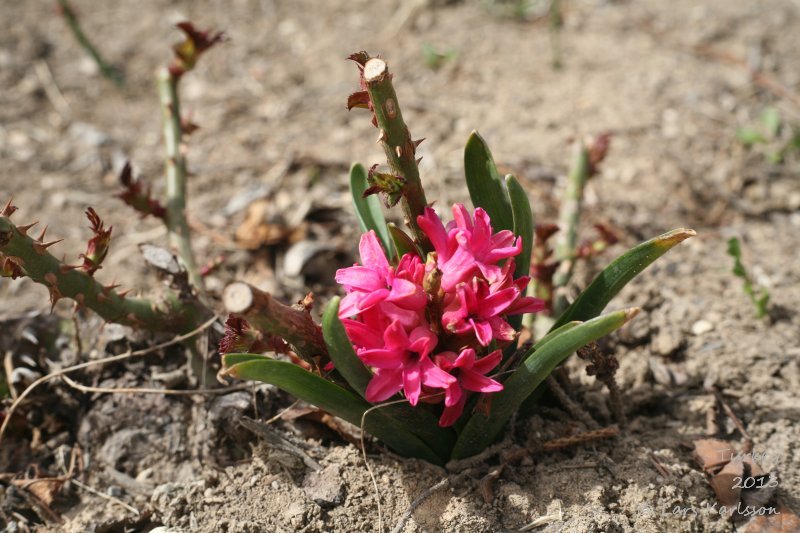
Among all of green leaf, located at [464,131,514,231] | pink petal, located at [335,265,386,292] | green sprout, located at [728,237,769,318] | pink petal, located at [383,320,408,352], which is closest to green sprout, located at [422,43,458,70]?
green sprout, located at [728,237,769,318]

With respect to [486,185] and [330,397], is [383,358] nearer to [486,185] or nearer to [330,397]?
[330,397]

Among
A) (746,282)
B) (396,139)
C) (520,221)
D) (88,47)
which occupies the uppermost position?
(88,47)

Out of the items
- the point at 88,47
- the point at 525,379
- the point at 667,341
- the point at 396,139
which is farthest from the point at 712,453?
the point at 88,47

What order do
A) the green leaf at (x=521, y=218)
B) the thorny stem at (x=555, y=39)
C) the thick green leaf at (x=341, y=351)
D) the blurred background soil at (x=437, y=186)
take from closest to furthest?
1. the thick green leaf at (x=341, y=351)
2. the green leaf at (x=521, y=218)
3. the blurred background soil at (x=437, y=186)
4. the thorny stem at (x=555, y=39)

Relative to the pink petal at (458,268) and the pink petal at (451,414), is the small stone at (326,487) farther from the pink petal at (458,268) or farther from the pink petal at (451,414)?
the pink petal at (458,268)

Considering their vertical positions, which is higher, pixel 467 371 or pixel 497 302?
pixel 497 302

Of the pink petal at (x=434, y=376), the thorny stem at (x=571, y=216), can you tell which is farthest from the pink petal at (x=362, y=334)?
the thorny stem at (x=571, y=216)

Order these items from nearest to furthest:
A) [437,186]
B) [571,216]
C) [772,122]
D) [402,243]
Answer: [402,243] → [571,216] → [437,186] → [772,122]
